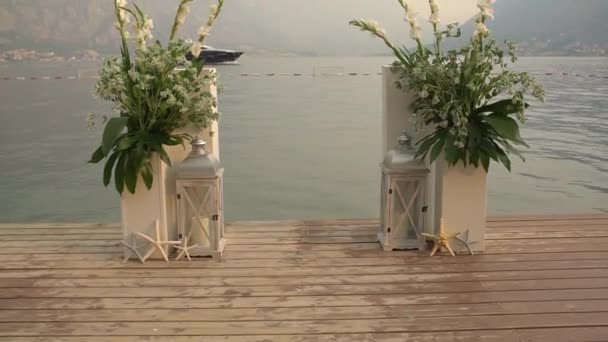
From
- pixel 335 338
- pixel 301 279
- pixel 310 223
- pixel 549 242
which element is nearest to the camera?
pixel 335 338

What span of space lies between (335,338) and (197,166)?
1.50m

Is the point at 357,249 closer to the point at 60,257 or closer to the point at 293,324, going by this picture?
the point at 293,324

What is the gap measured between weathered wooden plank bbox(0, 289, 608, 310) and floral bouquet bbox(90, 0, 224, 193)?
818 millimetres

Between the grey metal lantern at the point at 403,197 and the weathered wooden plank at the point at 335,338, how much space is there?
3.88ft

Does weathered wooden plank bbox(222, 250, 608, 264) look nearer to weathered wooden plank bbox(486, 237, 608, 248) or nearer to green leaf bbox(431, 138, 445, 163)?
weathered wooden plank bbox(486, 237, 608, 248)

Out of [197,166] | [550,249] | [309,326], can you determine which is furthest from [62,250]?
[550,249]

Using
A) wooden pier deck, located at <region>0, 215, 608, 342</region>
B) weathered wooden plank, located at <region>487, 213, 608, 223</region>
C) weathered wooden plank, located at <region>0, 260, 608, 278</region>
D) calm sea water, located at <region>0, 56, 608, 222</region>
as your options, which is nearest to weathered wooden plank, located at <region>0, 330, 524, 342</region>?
wooden pier deck, located at <region>0, 215, 608, 342</region>

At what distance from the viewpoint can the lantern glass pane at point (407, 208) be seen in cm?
383

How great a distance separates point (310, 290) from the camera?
10.7 feet

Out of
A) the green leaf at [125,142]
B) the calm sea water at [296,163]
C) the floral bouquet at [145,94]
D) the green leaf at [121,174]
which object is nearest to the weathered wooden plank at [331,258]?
the green leaf at [121,174]

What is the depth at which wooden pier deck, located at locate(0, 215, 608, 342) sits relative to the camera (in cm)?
277

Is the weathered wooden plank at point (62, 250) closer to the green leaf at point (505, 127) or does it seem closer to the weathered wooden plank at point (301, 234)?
the weathered wooden plank at point (301, 234)

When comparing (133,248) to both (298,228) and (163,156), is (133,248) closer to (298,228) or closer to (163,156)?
(163,156)

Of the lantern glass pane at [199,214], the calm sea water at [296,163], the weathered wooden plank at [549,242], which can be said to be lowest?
the calm sea water at [296,163]
